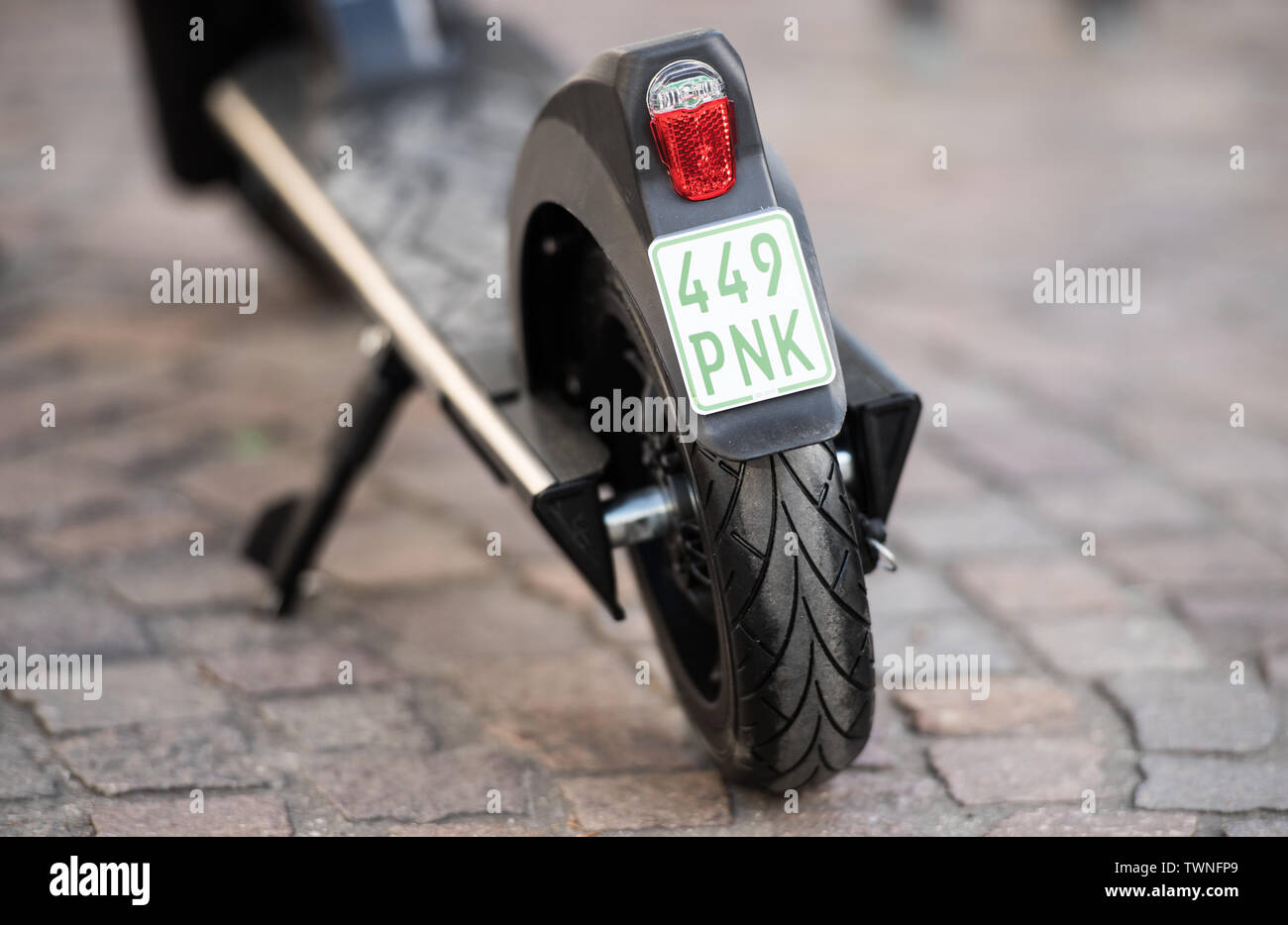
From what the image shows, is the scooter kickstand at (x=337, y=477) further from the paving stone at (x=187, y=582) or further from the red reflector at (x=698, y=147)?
the red reflector at (x=698, y=147)

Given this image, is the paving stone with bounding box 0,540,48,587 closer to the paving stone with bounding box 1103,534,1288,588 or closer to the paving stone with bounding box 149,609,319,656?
the paving stone with bounding box 149,609,319,656

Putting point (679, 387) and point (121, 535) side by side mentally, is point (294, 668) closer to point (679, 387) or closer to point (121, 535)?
point (121, 535)

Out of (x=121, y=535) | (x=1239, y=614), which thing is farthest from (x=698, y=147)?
(x=121, y=535)

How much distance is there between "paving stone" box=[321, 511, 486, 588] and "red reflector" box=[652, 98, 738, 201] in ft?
3.55

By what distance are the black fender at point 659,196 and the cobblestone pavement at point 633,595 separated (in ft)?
1.79

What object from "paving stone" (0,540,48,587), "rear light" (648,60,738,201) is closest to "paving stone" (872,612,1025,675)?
"rear light" (648,60,738,201)

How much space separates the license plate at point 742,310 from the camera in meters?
1.44

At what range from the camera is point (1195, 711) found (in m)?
1.92

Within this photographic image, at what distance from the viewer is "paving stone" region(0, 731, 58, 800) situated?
1.74 m

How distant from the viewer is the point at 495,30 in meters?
Result: 2.90

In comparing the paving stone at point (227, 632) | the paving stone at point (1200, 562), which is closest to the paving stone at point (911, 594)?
the paving stone at point (1200, 562)

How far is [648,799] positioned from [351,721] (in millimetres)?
464

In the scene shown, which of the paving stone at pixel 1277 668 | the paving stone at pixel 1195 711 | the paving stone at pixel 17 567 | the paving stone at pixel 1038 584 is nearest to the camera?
the paving stone at pixel 1195 711
